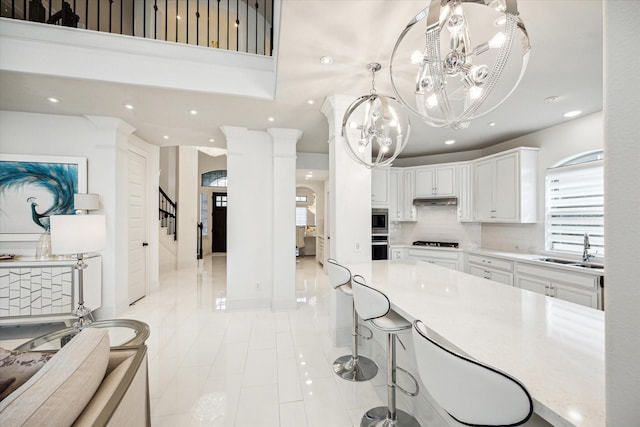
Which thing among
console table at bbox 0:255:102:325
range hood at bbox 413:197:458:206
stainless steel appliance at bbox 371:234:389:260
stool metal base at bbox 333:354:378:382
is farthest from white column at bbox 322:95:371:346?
console table at bbox 0:255:102:325

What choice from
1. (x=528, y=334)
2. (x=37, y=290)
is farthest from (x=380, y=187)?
(x=37, y=290)

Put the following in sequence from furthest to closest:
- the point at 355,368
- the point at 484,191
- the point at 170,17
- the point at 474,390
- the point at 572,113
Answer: the point at 170,17, the point at 484,191, the point at 572,113, the point at 355,368, the point at 474,390

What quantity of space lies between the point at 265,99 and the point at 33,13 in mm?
2903

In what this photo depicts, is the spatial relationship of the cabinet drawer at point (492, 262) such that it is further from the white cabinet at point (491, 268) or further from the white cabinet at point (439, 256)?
the white cabinet at point (439, 256)

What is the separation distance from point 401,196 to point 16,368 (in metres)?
5.17

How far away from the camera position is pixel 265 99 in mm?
2875

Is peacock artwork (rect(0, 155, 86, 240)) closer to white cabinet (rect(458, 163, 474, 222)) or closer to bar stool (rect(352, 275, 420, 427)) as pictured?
bar stool (rect(352, 275, 420, 427))

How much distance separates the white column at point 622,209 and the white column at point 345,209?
240 cm

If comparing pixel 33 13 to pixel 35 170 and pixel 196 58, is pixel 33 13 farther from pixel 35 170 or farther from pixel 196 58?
pixel 196 58

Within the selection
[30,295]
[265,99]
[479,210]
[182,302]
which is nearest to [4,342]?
[30,295]

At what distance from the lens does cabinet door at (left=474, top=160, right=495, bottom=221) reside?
167 inches

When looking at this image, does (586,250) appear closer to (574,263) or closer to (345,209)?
(574,263)

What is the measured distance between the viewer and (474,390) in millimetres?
750

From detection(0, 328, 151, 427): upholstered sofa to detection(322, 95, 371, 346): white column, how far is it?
1.97 metres
